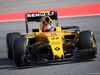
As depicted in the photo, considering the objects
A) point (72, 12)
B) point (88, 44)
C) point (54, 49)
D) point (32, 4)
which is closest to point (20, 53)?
point (54, 49)

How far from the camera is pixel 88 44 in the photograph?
8.21 metres

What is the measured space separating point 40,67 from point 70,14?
17.5m

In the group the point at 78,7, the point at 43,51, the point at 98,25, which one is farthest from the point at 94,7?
the point at 43,51

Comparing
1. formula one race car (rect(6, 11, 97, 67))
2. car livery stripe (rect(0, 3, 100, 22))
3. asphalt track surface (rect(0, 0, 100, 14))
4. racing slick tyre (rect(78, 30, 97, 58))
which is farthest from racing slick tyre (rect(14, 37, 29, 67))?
asphalt track surface (rect(0, 0, 100, 14))

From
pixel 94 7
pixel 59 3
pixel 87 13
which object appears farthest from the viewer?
pixel 59 3

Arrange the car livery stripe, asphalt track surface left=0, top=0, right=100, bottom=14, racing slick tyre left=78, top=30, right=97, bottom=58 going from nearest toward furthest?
racing slick tyre left=78, top=30, right=97, bottom=58 < the car livery stripe < asphalt track surface left=0, top=0, right=100, bottom=14

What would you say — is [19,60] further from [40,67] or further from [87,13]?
[87,13]

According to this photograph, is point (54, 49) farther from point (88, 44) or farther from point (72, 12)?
point (72, 12)

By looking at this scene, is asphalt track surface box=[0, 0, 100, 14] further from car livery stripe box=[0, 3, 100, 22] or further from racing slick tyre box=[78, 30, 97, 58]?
racing slick tyre box=[78, 30, 97, 58]

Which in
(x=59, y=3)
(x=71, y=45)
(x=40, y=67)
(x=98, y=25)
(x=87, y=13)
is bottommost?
(x=40, y=67)

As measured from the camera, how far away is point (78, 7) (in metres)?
27.0

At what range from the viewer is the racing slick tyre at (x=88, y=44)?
8.09 meters

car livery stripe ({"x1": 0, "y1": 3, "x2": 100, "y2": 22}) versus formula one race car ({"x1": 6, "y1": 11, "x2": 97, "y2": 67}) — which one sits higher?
car livery stripe ({"x1": 0, "y1": 3, "x2": 100, "y2": 22})

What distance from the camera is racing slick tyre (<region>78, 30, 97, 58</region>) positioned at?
809 cm
